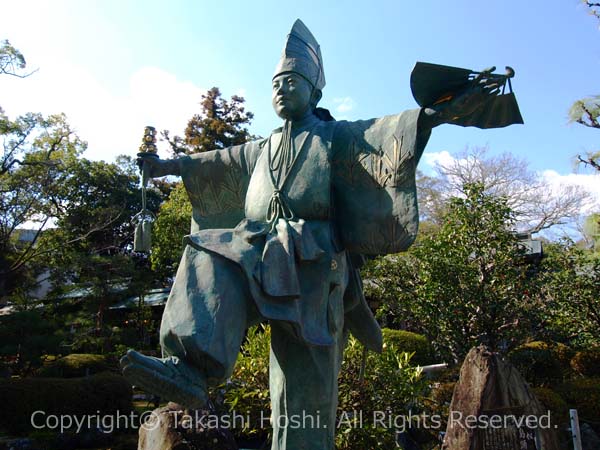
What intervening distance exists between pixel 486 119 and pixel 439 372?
7.30 meters

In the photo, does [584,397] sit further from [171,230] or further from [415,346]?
[171,230]

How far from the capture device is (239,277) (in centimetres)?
246

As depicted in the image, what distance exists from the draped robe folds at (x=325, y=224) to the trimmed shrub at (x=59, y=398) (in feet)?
26.5

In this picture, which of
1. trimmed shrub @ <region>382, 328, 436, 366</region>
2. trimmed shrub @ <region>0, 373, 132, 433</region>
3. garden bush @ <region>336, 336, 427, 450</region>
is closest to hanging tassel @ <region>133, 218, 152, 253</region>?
garden bush @ <region>336, 336, 427, 450</region>

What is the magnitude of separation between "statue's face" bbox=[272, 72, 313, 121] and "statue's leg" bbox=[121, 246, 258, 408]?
991mm

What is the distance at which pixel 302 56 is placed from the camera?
2.97 metres

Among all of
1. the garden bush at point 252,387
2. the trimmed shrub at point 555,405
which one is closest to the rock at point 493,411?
the trimmed shrub at point 555,405

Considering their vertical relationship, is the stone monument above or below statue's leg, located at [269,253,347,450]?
above

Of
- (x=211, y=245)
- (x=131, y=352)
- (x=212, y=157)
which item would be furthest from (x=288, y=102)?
(x=131, y=352)

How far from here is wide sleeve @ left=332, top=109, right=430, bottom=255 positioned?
2660 mm

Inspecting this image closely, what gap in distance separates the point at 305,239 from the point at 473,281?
5833 mm

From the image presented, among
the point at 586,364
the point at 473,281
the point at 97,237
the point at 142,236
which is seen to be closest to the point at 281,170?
the point at 142,236

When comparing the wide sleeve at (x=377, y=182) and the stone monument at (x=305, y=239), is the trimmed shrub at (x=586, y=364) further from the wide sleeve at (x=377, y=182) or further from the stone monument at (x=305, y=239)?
the wide sleeve at (x=377, y=182)

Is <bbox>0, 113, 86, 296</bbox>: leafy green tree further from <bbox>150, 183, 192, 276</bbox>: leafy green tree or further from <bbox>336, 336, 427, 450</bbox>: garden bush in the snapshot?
<bbox>336, 336, 427, 450</bbox>: garden bush
